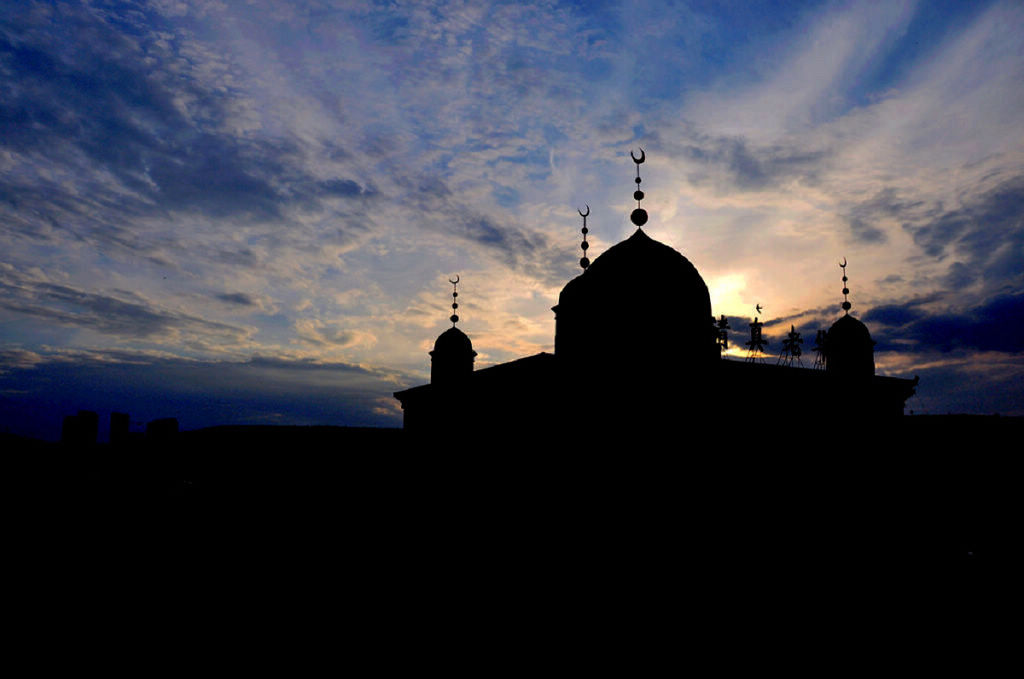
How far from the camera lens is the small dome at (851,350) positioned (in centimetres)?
2369

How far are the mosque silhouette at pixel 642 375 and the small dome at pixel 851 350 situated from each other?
0.51m

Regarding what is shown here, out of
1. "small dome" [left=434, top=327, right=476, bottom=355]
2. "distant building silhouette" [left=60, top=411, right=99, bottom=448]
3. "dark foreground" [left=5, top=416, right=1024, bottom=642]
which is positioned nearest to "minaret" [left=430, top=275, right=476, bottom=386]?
"small dome" [left=434, top=327, right=476, bottom=355]

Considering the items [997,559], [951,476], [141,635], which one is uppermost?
[951,476]

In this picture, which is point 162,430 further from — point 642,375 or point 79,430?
point 642,375

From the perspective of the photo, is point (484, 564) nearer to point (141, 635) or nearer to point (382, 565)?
point (382, 565)

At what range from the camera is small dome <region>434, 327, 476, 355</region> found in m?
25.7

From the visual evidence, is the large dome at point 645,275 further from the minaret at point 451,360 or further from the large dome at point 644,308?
the minaret at point 451,360

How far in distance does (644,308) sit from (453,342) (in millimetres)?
10722

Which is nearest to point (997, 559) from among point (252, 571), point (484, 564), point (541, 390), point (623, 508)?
point (623, 508)

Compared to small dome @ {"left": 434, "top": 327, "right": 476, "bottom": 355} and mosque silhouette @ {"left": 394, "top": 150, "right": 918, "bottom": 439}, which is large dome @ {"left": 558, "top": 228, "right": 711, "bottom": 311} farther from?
small dome @ {"left": 434, "top": 327, "right": 476, "bottom": 355}

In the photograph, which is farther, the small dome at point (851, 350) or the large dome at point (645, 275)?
the small dome at point (851, 350)

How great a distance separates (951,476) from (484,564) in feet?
47.5

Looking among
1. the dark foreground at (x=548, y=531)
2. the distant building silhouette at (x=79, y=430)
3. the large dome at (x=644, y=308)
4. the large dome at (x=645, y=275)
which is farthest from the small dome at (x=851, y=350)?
the distant building silhouette at (x=79, y=430)

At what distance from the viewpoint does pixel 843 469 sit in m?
18.4
